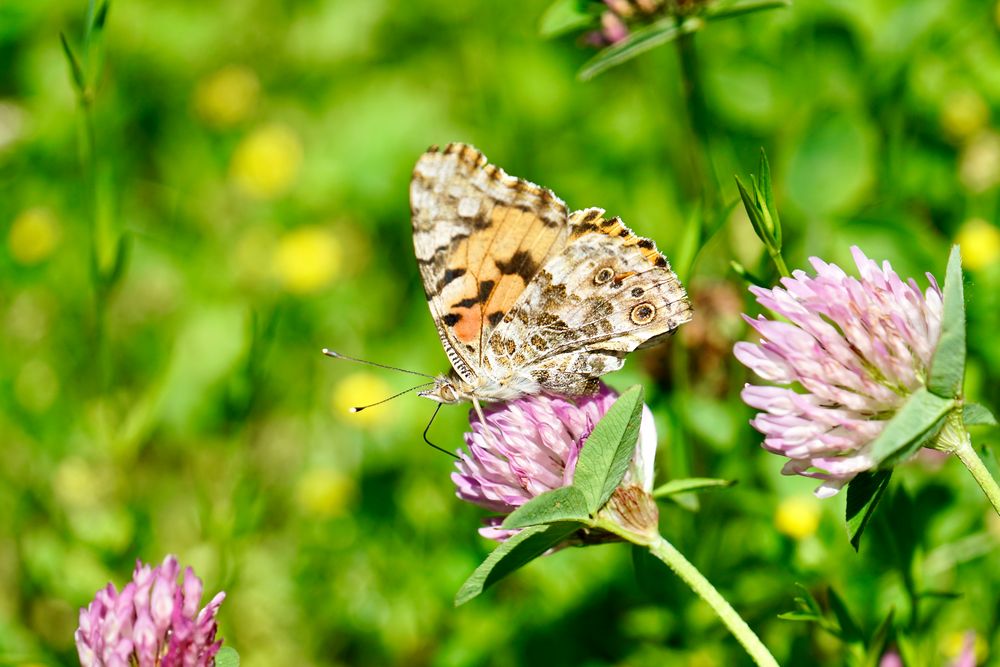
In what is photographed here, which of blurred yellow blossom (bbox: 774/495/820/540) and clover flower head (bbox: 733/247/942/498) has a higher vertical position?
clover flower head (bbox: 733/247/942/498)

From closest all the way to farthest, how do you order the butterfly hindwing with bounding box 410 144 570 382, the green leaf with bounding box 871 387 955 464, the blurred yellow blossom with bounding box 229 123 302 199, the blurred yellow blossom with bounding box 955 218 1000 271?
the green leaf with bounding box 871 387 955 464 < the butterfly hindwing with bounding box 410 144 570 382 < the blurred yellow blossom with bounding box 955 218 1000 271 < the blurred yellow blossom with bounding box 229 123 302 199

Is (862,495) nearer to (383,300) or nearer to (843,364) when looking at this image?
(843,364)

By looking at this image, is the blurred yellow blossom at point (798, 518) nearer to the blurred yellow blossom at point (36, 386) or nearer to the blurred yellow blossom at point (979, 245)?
the blurred yellow blossom at point (979, 245)

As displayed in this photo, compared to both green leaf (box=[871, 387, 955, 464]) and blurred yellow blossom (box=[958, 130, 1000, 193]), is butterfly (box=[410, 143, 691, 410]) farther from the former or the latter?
blurred yellow blossom (box=[958, 130, 1000, 193])

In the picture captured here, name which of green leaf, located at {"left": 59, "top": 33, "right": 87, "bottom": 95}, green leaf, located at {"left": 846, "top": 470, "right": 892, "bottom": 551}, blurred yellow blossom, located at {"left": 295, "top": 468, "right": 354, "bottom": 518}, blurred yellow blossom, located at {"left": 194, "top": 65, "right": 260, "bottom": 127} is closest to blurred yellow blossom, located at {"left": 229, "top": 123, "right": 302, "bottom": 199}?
blurred yellow blossom, located at {"left": 194, "top": 65, "right": 260, "bottom": 127}

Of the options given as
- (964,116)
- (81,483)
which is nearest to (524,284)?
(81,483)
